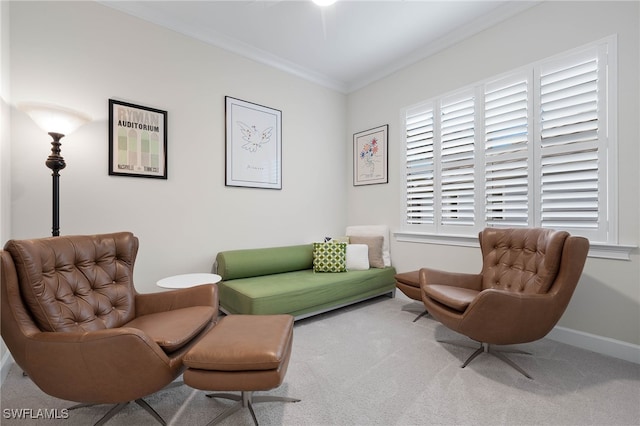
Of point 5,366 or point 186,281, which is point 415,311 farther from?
A: point 5,366

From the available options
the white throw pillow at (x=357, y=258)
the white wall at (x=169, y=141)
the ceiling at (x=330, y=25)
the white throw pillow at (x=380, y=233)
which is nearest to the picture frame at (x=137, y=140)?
the white wall at (x=169, y=141)

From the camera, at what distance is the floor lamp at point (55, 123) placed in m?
1.98

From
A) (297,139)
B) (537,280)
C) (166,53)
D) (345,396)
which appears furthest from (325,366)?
(166,53)

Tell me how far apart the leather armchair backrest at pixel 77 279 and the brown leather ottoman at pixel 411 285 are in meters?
2.51

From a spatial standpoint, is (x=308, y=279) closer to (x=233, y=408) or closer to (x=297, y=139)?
(x=233, y=408)

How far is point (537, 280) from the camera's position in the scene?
2.18 m

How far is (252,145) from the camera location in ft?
11.6

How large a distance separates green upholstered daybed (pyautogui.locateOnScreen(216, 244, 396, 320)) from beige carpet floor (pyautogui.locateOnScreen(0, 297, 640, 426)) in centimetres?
44

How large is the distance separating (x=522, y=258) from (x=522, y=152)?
1030 millimetres

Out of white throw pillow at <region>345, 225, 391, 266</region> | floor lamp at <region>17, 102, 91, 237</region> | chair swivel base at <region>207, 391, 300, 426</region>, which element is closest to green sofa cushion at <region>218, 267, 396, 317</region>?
white throw pillow at <region>345, 225, 391, 266</region>

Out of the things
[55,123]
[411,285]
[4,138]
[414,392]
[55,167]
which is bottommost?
[414,392]

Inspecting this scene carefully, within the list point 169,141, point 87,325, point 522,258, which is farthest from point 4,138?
point 522,258

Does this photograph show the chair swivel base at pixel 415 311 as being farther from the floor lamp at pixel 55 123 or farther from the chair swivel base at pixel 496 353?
the floor lamp at pixel 55 123

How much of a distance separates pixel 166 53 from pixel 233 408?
10.6 feet
